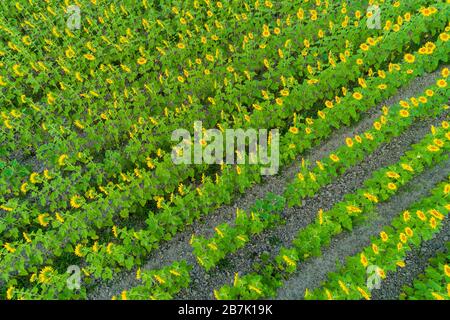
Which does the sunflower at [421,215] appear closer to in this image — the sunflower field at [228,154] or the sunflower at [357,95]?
the sunflower field at [228,154]

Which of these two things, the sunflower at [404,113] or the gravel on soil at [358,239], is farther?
the sunflower at [404,113]

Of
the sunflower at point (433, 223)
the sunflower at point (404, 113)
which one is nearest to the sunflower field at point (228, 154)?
the sunflower at point (433, 223)

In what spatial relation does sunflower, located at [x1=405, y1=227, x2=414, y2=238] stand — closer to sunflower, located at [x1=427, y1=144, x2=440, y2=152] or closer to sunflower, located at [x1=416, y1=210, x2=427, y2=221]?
sunflower, located at [x1=416, y1=210, x2=427, y2=221]

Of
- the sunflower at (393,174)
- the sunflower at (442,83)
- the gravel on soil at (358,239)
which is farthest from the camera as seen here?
the sunflower at (442,83)

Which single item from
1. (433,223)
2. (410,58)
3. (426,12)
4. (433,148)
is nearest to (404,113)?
(433,148)

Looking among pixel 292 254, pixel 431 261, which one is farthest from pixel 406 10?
pixel 292 254

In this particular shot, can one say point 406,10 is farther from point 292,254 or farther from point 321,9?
point 292,254

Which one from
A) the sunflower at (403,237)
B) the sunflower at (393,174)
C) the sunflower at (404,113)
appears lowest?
the sunflower at (403,237)
